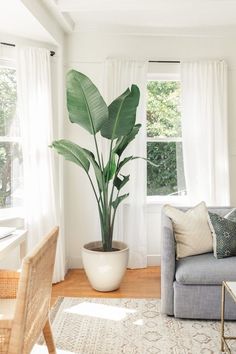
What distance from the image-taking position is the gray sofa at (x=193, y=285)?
2781mm

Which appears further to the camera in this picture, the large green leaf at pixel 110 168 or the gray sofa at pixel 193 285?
the large green leaf at pixel 110 168

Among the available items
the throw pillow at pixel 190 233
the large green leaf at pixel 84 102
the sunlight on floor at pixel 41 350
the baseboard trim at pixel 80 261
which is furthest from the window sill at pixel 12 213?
the throw pillow at pixel 190 233

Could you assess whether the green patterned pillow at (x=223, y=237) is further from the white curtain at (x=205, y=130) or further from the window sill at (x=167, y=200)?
the window sill at (x=167, y=200)

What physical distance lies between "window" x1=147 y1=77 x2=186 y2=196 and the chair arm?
241 centimetres

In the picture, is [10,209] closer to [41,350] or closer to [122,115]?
[122,115]

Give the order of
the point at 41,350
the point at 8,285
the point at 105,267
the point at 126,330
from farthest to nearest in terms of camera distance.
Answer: the point at 105,267 < the point at 126,330 < the point at 41,350 < the point at 8,285

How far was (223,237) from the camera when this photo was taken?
300 centimetres

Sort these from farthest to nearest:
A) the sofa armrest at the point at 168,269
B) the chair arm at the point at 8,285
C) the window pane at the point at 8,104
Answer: the window pane at the point at 8,104
the sofa armrest at the point at 168,269
the chair arm at the point at 8,285

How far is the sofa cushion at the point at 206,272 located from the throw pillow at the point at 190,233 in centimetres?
20

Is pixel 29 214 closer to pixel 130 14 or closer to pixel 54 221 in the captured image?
pixel 54 221

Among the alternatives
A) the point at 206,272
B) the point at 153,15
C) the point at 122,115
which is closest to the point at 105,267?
the point at 206,272

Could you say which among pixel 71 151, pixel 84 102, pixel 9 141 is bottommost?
pixel 71 151

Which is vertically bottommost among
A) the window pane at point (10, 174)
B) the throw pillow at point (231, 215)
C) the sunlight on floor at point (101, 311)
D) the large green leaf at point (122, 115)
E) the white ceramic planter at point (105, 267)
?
the sunlight on floor at point (101, 311)

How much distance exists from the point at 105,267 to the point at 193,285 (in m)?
0.88
